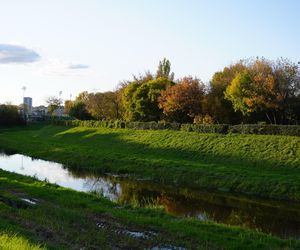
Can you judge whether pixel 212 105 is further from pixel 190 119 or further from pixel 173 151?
pixel 173 151

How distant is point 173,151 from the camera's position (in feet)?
124

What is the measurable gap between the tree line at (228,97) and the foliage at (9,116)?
34.9 meters

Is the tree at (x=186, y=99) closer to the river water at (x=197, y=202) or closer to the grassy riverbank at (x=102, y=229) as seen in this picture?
the river water at (x=197, y=202)

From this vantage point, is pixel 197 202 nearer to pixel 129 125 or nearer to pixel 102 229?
pixel 102 229

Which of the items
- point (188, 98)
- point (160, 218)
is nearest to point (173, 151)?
point (188, 98)

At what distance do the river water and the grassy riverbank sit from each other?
7.81 ft

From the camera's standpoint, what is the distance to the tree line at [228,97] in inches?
1674

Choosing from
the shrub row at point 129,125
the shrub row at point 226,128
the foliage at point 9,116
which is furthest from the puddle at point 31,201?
the foliage at point 9,116

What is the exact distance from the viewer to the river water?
54.0ft

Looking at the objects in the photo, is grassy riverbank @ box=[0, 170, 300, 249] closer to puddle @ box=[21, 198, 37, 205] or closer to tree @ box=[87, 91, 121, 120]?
puddle @ box=[21, 198, 37, 205]

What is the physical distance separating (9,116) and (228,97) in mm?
57511

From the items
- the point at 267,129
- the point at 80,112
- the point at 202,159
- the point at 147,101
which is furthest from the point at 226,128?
the point at 80,112

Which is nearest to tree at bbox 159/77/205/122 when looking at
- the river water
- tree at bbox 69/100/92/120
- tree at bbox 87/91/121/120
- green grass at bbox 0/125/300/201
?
green grass at bbox 0/125/300/201

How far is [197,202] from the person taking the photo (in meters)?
20.2
